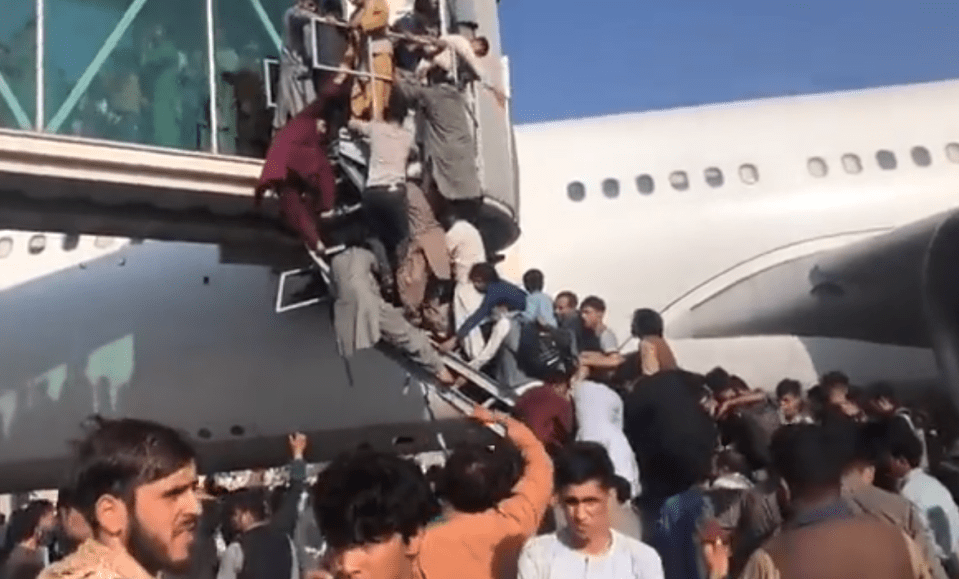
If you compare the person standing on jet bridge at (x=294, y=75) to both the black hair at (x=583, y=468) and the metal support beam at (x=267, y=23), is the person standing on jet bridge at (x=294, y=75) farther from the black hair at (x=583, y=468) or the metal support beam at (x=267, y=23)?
the black hair at (x=583, y=468)

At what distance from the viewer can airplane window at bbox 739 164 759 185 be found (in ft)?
47.3

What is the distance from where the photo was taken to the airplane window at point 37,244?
11523 millimetres

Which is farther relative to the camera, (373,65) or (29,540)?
(373,65)

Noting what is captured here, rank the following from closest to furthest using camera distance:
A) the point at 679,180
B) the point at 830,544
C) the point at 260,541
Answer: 1. the point at 830,544
2. the point at 260,541
3. the point at 679,180

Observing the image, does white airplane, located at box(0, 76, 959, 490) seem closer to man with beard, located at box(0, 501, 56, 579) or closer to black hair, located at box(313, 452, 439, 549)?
man with beard, located at box(0, 501, 56, 579)

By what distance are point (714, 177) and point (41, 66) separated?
8.74m

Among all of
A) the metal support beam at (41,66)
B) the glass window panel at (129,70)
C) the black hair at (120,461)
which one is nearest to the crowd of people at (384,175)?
the glass window panel at (129,70)

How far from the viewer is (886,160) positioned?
14672mm

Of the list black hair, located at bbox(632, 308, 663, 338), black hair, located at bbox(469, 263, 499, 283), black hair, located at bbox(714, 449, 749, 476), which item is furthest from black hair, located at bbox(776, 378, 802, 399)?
black hair, located at bbox(714, 449, 749, 476)

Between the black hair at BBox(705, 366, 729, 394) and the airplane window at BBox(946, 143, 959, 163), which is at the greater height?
the airplane window at BBox(946, 143, 959, 163)

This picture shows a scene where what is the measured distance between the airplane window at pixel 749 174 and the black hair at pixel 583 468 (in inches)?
446

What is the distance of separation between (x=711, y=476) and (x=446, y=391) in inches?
109

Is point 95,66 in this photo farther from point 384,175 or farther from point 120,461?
point 120,461

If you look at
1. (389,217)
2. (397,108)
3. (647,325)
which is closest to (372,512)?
(647,325)
